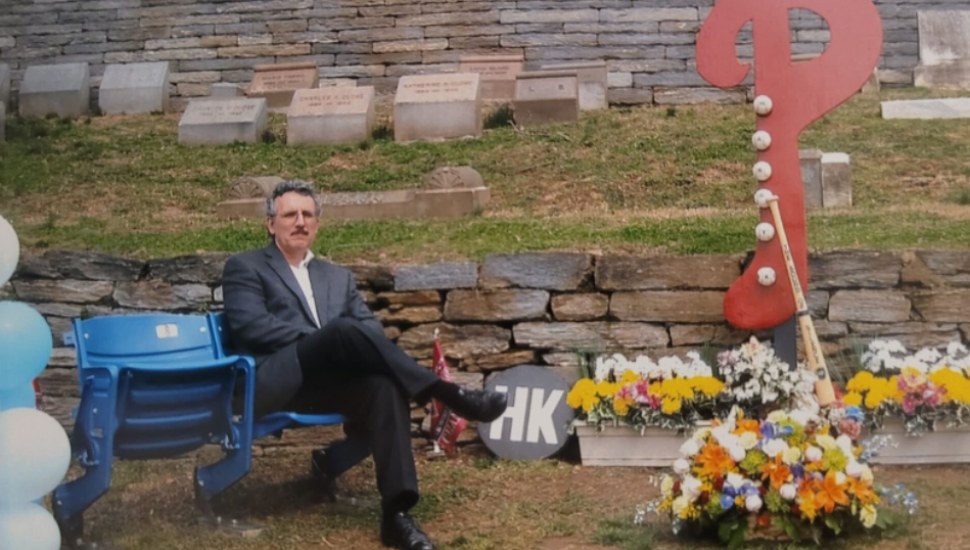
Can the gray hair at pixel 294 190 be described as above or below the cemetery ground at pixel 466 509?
above

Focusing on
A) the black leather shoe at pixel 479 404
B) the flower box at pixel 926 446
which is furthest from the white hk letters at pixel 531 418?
the flower box at pixel 926 446

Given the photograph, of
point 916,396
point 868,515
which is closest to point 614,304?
point 916,396

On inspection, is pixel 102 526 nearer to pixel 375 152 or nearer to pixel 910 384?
pixel 910 384

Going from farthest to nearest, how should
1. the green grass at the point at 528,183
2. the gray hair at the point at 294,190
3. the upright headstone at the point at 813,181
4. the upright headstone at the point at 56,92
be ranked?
the upright headstone at the point at 56,92 → the upright headstone at the point at 813,181 → the green grass at the point at 528,183 → the gray hair at the point at 294,190

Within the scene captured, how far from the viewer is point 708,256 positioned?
5480 millimetres

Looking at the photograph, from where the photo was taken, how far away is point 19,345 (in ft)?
10.9

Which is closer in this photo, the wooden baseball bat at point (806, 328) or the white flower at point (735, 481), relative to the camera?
the white flower at point (735, 481)

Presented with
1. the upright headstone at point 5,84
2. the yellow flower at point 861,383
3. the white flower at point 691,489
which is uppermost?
the upright headstone at point 5,84

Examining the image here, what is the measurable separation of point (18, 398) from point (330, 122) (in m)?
6.64

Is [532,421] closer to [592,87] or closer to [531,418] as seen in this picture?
[531,418]

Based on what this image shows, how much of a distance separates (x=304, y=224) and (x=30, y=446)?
141 cm

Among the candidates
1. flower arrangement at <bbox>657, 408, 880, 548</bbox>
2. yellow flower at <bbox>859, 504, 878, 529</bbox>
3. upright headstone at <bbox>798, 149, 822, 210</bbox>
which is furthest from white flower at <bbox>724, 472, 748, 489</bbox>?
upright headstone at <bbox>798, 149, 822, 210</bbox>

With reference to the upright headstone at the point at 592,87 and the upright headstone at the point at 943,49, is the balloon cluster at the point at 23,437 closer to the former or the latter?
the upright headstone at the point at 592,87

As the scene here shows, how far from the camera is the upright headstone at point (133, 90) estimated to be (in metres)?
12.0
